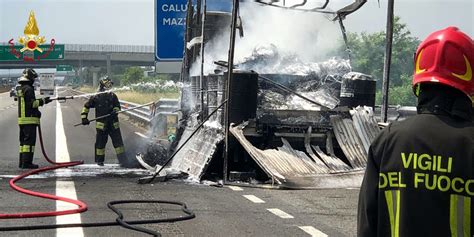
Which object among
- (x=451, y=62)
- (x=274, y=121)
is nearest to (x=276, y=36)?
(x=274, y=121)

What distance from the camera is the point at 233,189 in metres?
9.03

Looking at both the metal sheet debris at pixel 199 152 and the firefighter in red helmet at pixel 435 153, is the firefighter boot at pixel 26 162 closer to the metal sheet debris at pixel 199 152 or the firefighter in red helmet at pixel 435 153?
the metal sheet debris at pixel 199 152

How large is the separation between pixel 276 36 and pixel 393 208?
437 inches

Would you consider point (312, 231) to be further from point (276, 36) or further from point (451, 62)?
point (276, 36)

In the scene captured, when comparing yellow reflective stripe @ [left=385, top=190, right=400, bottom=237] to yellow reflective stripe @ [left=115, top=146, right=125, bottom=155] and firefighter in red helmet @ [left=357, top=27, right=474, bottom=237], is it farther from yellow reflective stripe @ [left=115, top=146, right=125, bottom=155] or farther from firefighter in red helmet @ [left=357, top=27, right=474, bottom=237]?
yellow reflective stripe @ [left=115, top=146, right=125, bottom=155]

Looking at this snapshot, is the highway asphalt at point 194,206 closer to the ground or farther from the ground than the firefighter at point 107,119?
closer to the ground

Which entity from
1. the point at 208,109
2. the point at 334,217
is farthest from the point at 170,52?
the point at 334,217

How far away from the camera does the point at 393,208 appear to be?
6.91 ft

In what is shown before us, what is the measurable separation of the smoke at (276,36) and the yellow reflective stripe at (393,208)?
995 cm

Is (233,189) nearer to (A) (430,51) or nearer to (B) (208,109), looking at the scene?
(B) (208,109)

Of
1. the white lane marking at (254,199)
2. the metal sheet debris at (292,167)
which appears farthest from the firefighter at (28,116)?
the white lane marking at (254,199)

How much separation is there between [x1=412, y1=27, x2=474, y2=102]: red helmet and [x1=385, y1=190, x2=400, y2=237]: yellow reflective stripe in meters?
0.38

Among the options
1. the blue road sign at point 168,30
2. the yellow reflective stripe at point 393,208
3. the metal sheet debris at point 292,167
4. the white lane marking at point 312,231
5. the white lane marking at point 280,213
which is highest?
the blue road sign at point 168,30

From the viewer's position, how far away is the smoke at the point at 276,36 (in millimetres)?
12328
